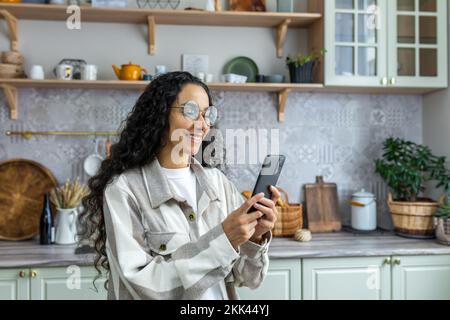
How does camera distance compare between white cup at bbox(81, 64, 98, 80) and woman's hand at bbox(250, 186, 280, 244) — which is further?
white cup at bbox(81, 64, 98, 80)

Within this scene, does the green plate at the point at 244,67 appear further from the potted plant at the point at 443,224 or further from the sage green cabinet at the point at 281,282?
the potted plant at the point at 443,224

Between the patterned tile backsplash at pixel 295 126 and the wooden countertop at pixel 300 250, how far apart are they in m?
0.44

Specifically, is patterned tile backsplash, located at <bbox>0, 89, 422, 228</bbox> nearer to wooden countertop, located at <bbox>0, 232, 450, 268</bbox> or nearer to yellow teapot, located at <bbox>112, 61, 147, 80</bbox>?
yellow teapot, located at <bbox>112, 61, 147, 80</bbox>

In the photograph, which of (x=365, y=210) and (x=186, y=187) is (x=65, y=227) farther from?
(x=365, y=210)

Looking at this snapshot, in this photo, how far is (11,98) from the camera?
2.36m

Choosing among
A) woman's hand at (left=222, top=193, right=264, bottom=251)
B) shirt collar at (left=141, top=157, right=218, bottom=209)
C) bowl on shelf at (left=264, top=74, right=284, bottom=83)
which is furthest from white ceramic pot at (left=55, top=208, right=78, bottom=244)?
woman's hand at (left=222, top=193, right=264, bottom=251)

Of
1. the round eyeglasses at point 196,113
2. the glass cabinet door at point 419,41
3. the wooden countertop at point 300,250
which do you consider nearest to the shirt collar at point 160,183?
the round eyeglasses at point 196,113

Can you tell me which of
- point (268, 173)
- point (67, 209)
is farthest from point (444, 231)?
point (67, 209)

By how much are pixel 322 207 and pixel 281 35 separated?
1.05 metres

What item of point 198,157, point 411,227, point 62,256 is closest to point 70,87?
point 62,256

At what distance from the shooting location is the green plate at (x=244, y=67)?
2549 mm

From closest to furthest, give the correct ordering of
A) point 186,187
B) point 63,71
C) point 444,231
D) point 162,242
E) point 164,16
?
point 162,242, point 186,187, point 444,231, point 63,71, point 164,16

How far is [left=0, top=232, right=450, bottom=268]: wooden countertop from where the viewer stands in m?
1.89

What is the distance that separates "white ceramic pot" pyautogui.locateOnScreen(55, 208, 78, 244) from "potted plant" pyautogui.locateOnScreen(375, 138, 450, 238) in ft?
5.66
